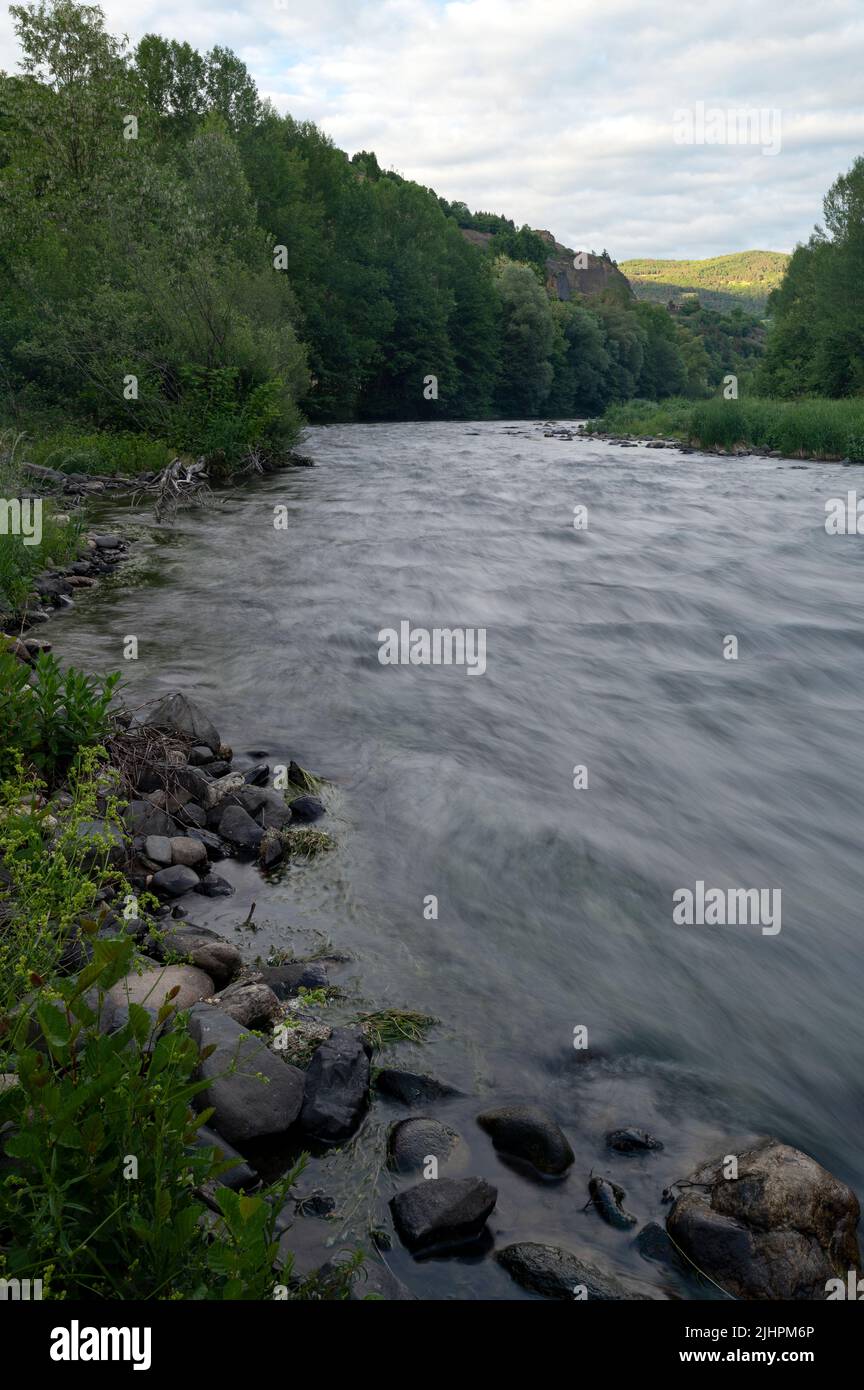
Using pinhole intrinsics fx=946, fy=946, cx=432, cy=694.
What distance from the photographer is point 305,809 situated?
7.44 metres

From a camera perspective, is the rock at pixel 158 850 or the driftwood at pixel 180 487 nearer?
the rock at pixel 158 850

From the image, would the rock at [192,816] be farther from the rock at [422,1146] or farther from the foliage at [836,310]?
the foliage at [836,310]

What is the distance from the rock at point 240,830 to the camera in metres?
6.83

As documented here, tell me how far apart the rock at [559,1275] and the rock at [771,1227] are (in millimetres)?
327

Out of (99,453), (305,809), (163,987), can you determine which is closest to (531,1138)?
(163,987)

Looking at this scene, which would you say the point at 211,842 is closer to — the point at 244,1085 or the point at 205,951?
the point at 205,951

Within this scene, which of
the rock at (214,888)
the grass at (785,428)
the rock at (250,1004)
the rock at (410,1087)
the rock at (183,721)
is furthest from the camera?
the grass at (785,428)

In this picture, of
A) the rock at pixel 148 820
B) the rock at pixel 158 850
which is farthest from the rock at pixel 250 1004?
the rock at pixel 148 820

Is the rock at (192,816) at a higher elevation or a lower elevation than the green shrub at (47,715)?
lower

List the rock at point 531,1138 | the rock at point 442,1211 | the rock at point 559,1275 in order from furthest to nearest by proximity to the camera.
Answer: the rock at point 531,1138, the rock at point 442,1211, the rock at point 559,1275

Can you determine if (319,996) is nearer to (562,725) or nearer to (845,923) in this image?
(845,923)

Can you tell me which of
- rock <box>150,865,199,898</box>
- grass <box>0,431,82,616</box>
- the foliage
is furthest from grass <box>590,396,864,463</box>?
rock <box>150,865,199,898</box>
